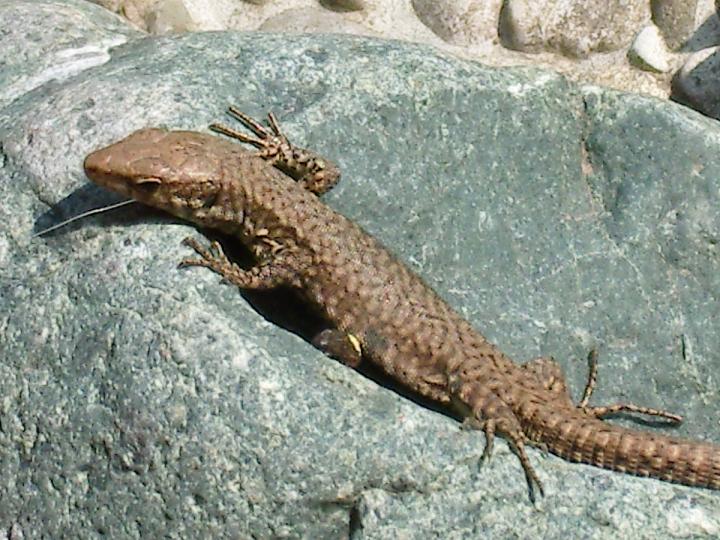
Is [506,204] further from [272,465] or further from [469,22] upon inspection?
[469,22]

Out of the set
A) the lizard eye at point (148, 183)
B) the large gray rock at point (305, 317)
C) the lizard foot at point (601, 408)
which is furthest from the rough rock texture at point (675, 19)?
the lizard eye at point (148, 183)

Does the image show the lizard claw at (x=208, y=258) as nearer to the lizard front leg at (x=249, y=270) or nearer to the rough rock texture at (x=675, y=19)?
the lizard front leg at (x=249, y=270)

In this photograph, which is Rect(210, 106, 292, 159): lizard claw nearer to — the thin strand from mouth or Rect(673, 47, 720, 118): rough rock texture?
the thin strand from mouth

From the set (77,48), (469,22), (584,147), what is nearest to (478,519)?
(584,147)

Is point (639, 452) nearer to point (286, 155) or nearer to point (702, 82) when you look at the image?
point (286, 155)

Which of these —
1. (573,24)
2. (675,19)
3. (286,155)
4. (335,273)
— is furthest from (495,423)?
(675,19)

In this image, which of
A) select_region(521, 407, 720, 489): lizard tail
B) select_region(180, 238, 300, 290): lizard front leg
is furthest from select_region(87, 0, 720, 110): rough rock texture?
select_region(521, 407, 720, 489): lizard tail
